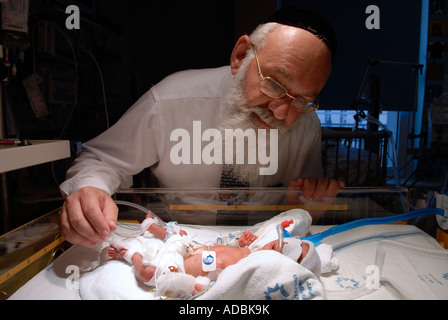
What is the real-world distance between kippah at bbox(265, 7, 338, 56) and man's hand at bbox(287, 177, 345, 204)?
51 centimetres

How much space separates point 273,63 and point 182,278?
68 cm

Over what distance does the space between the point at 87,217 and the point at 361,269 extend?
867 mm

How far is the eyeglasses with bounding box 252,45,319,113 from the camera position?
0.98 m

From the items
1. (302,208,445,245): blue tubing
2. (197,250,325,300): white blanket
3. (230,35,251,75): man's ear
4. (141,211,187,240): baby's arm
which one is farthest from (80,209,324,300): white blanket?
(230,35,251,75): man's ear

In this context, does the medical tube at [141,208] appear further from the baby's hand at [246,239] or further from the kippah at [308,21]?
the kippah at [308,21]

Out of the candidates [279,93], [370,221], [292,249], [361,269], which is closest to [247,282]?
[292,249]

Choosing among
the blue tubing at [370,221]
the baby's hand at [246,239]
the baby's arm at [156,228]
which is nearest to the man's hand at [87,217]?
the baby's arm at [156,228]

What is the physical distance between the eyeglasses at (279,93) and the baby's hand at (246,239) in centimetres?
47

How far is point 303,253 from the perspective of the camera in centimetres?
100

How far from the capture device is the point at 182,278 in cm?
84

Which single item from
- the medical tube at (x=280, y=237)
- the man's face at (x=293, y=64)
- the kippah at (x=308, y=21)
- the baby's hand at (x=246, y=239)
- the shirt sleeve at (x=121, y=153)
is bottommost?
the baby's hand at (x=246, y=239)

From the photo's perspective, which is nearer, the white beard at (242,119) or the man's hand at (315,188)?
the white beard at (242,119)

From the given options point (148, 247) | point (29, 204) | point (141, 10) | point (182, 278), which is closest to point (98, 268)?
point (148, 247)

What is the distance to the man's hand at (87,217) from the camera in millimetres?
859
